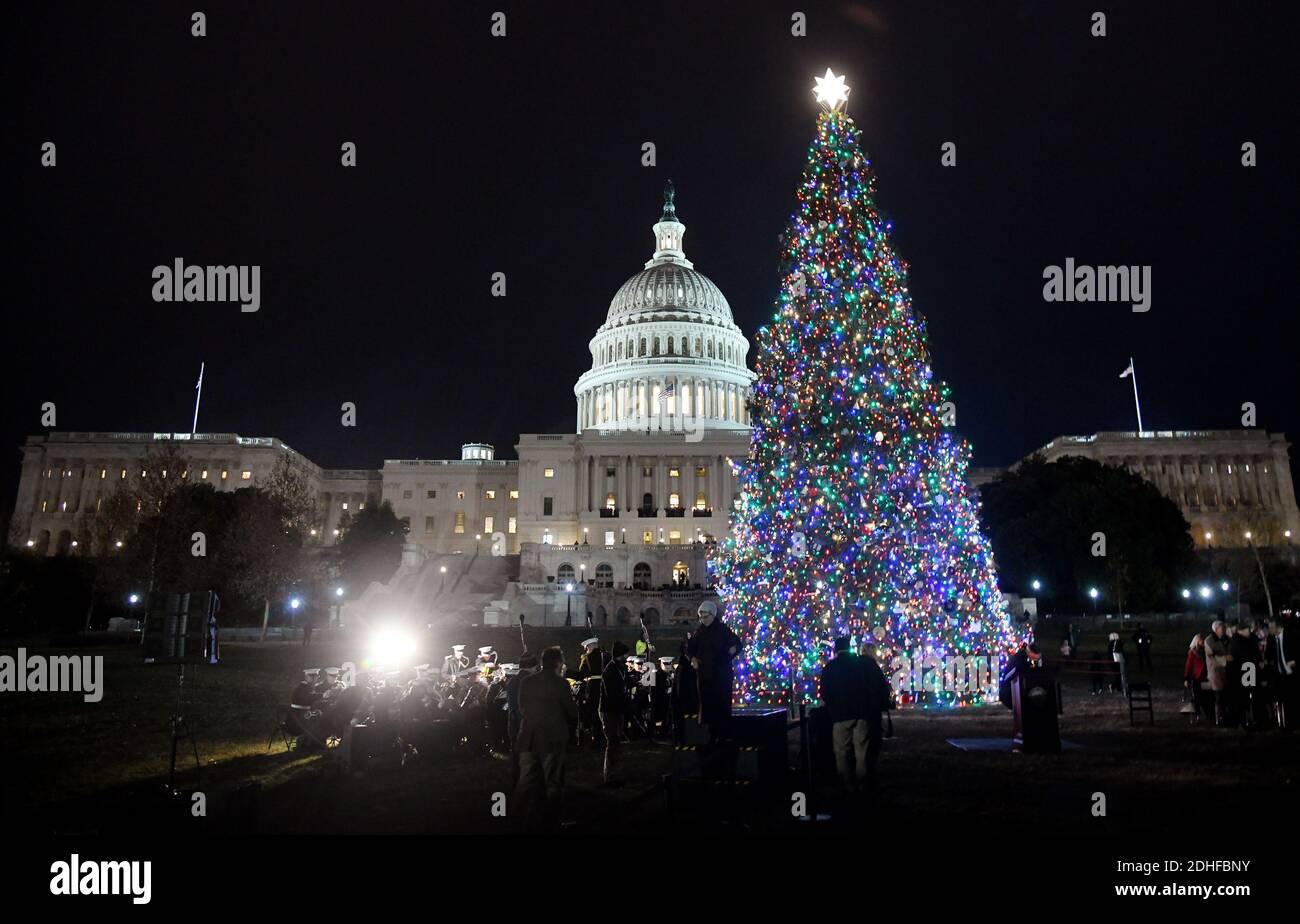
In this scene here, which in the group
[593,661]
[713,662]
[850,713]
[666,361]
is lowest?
[850,713]

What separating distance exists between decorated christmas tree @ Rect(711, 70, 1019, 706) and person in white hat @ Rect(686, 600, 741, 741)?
702 cm

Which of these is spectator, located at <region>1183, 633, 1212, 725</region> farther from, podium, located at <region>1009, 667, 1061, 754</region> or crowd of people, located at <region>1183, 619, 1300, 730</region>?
podium, located at <region>1009, 667, 1061, 754</region>

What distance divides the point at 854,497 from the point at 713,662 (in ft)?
29.0

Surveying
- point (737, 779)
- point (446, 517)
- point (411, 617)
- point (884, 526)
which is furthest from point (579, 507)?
point (737, 779)

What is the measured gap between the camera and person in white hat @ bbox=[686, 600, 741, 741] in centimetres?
1323

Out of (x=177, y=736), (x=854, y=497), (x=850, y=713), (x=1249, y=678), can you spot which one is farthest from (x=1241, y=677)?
(x=177, y=736)

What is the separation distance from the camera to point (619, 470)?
98438 mm

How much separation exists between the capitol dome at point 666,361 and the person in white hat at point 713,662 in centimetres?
9367

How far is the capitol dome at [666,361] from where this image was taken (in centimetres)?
11094

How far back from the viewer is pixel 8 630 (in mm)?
50875

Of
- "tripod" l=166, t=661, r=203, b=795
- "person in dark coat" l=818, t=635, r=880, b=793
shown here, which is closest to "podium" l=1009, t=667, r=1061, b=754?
"person in dark coat" l=818, t=635, r=880, b=793

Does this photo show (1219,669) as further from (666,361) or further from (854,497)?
(666,361)
